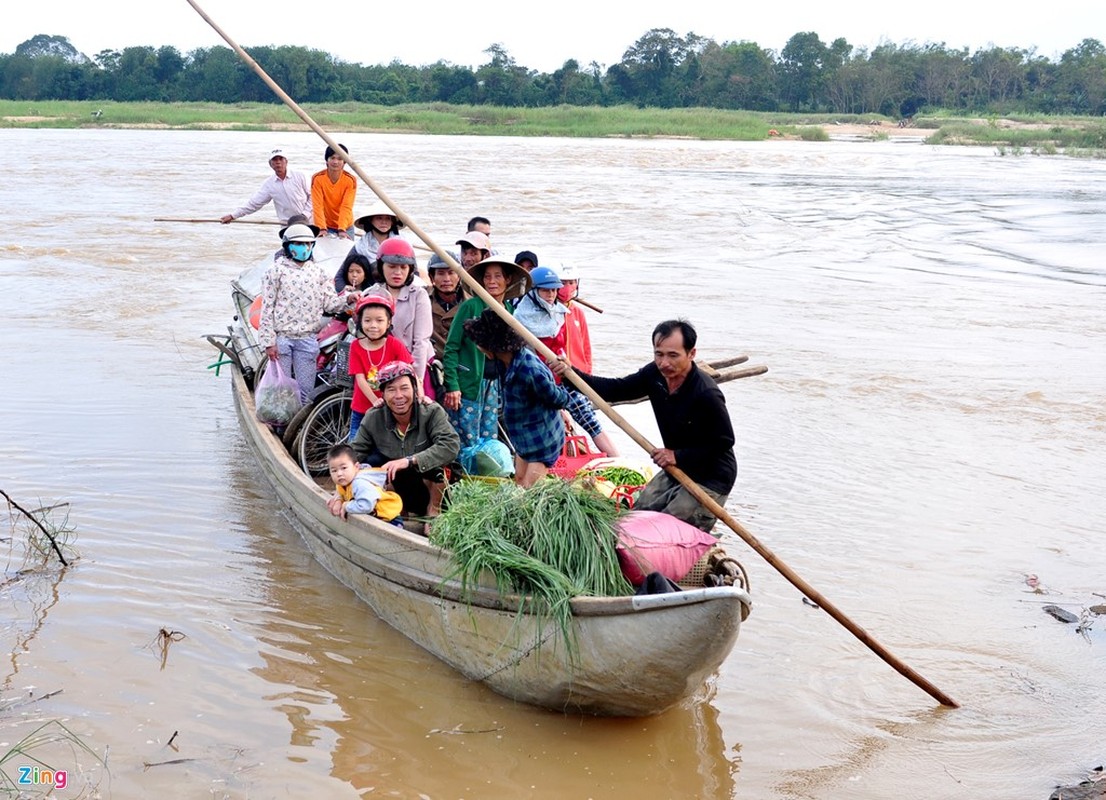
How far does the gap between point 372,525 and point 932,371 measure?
24.0ft

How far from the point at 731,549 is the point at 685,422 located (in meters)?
2.27

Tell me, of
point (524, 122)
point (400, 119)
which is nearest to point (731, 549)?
point (400, 119)

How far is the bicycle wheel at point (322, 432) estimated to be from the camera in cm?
680

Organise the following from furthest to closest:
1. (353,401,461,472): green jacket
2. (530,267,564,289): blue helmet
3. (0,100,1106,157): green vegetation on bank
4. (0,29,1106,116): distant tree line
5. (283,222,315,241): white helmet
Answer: (0,29,1106,116): distant tree line, (0,100,1106,157): green vegetation on bank, (283,222,315,241): white helmet, (530,267,564,289): blue helmet, (353,401,461,472): green jacket

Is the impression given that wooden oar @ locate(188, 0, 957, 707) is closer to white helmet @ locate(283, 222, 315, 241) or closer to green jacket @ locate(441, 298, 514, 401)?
green jacket @ locate(441, 298, 514, 401)

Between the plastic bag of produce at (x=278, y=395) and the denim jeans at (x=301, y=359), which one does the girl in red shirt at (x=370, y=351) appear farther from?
the plastic bag of produce at (x=278, y=395)

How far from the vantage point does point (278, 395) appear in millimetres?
6918

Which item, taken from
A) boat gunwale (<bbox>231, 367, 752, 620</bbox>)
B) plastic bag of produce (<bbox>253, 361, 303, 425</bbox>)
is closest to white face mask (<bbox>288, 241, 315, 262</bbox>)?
plastic bag of produce (<bbox>253, 361, 303, 425</bbox>)

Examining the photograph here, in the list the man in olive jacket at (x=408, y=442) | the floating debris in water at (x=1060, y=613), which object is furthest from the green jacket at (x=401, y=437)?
the floating debris in water at (x=1060, y=613)

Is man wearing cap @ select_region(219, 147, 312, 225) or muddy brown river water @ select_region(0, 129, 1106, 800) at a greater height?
man wearing cap @ select_region(219, 147, 312, 225)

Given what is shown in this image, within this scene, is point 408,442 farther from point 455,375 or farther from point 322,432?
point 322,432

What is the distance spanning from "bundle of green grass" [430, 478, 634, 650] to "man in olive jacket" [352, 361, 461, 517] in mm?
641

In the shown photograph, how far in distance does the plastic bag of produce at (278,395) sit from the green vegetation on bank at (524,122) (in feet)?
126

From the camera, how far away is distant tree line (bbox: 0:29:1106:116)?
60.5 metres
